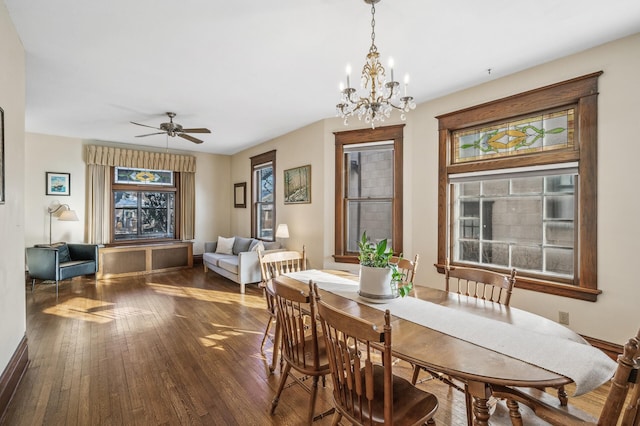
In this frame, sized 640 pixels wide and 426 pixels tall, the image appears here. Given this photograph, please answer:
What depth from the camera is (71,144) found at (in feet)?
18.9

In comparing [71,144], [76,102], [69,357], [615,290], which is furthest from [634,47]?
[71,144]

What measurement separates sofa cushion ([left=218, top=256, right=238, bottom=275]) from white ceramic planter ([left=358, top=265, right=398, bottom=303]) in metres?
3.51

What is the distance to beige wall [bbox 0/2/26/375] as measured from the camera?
2.08 meters

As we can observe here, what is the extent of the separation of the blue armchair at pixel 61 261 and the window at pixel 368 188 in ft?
14.2

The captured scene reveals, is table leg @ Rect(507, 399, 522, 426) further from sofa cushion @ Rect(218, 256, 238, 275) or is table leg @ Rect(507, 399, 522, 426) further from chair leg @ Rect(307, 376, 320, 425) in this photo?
sofa cushion @ Rect(218, 256, 238, 275)

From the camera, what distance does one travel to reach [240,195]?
7145 mm

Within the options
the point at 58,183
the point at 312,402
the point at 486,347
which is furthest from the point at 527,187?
the point at 58,183

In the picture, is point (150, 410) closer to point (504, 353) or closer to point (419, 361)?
point (419, 361)

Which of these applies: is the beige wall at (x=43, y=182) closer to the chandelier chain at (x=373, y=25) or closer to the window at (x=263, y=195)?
the window at (x=263, y=195)

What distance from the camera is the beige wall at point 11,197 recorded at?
6.84ft

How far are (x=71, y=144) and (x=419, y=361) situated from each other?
712 cm

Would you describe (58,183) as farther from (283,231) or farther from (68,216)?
(283,231)

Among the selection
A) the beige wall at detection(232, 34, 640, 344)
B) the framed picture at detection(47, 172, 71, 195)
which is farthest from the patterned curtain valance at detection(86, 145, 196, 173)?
the beige wall at detection(232, 34, 640, 344)

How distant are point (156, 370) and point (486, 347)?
8.24 ft
